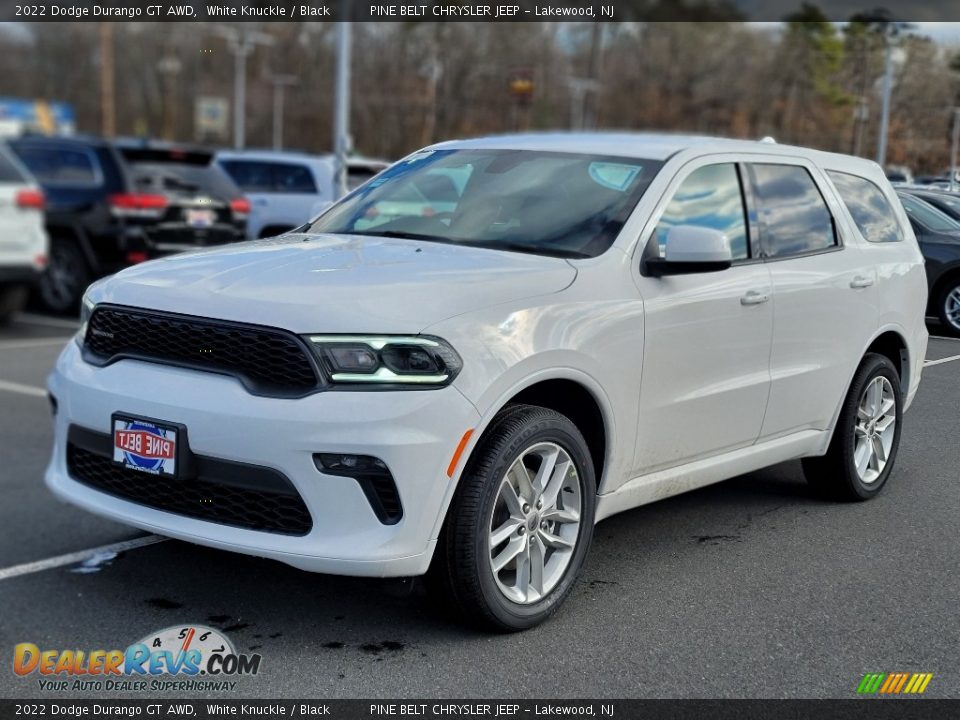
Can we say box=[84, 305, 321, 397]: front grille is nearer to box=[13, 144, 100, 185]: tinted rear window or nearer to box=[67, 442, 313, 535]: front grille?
box=[67, 442, 313, 535]: front grille

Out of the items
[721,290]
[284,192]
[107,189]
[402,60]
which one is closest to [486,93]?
[402,60]

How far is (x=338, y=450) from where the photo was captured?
3.51 meters

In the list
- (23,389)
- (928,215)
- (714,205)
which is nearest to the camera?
(714,205)

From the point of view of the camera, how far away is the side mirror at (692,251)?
167 inches

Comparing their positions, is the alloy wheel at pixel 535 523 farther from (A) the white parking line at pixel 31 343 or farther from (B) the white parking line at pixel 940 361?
(A) the white parking line at pixel 31 343

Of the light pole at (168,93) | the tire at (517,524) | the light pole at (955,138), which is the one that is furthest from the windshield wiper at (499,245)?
the light pole at (168,93)

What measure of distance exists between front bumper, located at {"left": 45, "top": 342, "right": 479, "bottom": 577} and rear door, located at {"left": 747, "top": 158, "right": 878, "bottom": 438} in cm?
181

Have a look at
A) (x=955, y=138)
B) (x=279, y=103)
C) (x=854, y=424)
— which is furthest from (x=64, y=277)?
(x=279, y=103)

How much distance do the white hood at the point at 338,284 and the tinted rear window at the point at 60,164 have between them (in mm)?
9683

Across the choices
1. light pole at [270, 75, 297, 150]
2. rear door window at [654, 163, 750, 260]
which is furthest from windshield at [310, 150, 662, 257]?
light pole at [270, 75, 297, 150]

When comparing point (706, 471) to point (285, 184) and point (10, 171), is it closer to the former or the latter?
point (10, 171)

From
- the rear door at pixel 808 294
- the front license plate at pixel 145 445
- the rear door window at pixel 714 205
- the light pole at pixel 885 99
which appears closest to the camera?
the front license plate at pixel 145 445

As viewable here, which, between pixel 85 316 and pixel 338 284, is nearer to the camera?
pixel 338 284

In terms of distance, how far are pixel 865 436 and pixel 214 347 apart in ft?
9.87
